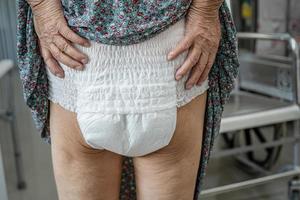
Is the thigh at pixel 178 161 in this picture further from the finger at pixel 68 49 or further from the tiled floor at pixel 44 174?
the tiled floor at pixel 44 174

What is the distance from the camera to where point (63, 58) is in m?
0.69

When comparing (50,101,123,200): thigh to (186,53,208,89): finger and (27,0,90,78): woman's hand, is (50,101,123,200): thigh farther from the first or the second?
(186,53,208,89): finger

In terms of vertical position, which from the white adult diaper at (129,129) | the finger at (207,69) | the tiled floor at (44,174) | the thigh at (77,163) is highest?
the finger at (207,69)

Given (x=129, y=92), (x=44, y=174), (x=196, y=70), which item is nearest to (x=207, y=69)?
(x=196, y=70)

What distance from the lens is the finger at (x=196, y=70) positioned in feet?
2.36

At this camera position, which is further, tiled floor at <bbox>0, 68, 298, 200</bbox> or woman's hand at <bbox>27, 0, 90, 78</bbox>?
tiled floor at <bbox>0, 68, 298, 200</bbox>

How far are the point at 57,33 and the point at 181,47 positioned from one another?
209mm

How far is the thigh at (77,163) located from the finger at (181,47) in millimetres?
201

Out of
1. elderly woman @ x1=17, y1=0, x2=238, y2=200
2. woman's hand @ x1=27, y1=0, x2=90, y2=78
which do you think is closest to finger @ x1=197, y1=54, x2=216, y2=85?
elderly woman @ x1=17, y1=0, x2=238, y2=200

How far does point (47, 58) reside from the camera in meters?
0.71

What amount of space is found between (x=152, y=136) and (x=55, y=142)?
0.65 feet

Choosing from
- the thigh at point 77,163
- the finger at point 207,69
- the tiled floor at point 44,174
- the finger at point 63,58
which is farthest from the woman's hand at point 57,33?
the tiled floor at point 44,174

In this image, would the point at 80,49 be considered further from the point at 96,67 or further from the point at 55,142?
the point at 55,142

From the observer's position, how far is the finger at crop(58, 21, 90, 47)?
675mm
